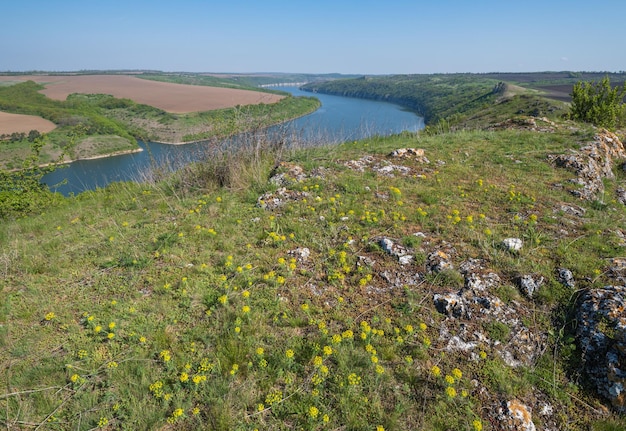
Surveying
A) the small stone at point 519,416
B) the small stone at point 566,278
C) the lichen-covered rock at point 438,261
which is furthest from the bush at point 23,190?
the small stone at point 566,278

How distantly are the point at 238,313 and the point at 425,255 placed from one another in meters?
2.86

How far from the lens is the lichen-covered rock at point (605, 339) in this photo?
2861 mm

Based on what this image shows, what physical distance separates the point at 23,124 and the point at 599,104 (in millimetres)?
80693

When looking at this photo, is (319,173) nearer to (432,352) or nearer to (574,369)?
(432,352)

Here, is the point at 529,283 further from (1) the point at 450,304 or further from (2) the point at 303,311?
(2) the point at 303,311

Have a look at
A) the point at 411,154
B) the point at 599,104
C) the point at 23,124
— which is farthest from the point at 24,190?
the point at 23,124

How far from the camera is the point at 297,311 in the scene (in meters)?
3.72

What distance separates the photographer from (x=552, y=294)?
3801mm

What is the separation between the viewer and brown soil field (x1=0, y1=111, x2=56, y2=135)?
50.3 meters

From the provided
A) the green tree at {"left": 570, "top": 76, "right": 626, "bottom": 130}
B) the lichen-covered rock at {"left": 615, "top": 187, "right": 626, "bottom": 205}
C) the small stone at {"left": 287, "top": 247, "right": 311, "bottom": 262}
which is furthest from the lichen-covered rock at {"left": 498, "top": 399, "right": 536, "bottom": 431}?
the green tree at {"left": 570, "top": 76, "right": 626, "bottom": 130}

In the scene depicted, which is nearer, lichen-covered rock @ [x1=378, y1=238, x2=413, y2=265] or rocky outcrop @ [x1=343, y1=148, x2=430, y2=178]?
lichen-covered rock @ [x1=378, y1=238, x2=413, y2=265]

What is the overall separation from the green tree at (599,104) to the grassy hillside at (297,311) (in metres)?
15.5

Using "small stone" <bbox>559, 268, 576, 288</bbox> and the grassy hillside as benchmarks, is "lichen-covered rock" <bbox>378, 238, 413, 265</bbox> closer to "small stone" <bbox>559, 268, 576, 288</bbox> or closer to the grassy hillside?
the grassy hillside

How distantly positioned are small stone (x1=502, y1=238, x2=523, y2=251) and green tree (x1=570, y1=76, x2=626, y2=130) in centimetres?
1788
